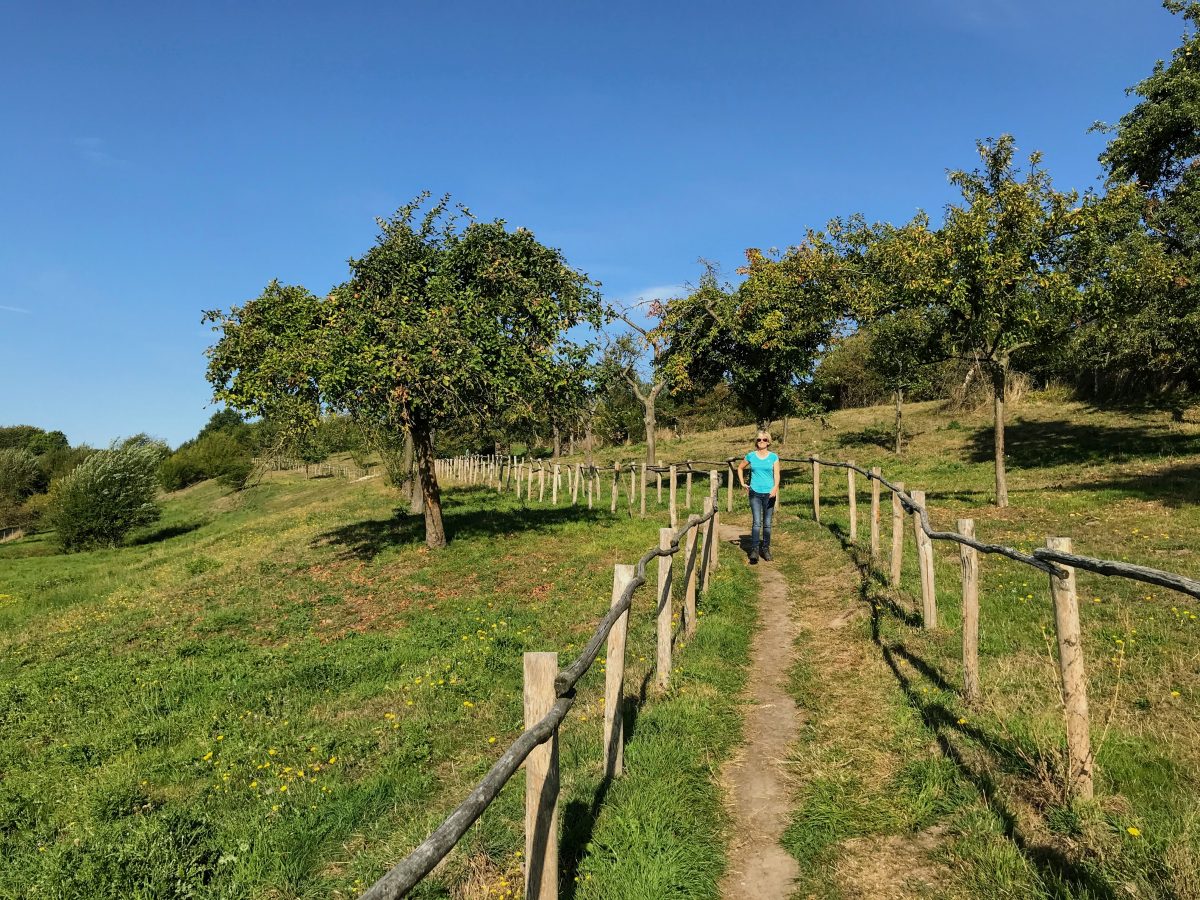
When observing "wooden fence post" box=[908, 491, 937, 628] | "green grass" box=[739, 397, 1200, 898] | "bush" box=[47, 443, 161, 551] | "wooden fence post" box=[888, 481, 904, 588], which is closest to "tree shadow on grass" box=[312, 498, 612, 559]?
"green grass" box=[739, 397, 1200, 898]

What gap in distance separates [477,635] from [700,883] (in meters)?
7.22

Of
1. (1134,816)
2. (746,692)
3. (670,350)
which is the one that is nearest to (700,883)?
(1134,816)

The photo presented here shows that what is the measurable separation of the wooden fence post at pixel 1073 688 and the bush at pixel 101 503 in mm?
48995

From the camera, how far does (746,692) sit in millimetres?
7270

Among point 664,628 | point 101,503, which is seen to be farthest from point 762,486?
point 101,503

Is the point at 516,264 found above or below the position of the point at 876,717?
above

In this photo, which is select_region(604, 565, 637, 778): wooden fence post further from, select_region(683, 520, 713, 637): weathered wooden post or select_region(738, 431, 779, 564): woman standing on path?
select_region(738, 431, 779, 564): woman standing on path

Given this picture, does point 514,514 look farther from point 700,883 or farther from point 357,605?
point 700,883

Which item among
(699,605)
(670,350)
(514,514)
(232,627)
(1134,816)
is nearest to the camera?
(1134,816)

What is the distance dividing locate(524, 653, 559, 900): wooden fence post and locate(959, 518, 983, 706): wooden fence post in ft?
14.3

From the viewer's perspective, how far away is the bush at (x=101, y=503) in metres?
39.8

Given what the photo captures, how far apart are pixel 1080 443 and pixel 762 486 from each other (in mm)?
20218

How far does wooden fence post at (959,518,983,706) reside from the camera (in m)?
6.04

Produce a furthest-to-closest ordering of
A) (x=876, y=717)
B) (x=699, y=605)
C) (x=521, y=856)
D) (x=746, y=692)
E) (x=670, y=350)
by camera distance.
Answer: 1. (x=670, y=350)
2. (x=699, y=605)
3. (x=746, y=692)
4. (x=876, y=717)
5. (x=521, y=856)
